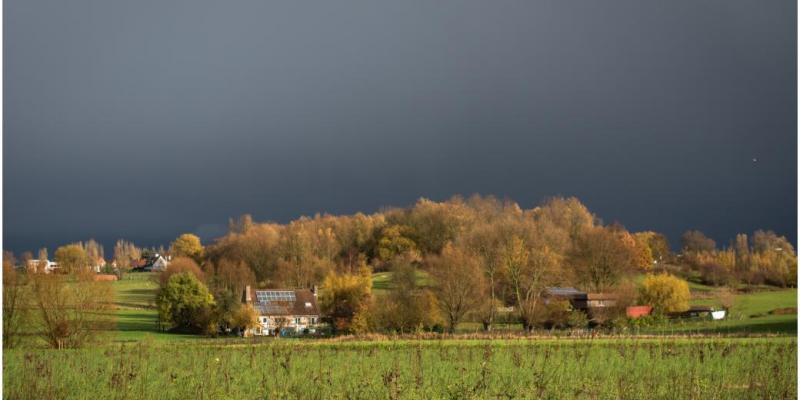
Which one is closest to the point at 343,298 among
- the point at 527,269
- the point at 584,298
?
the point at 527,269

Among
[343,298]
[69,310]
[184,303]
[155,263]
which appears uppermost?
[69,310]

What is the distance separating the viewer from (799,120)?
1030 centimetres

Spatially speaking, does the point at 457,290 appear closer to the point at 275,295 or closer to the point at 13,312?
the point at 275,295

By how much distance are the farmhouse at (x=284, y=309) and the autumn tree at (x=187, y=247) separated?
129 ft

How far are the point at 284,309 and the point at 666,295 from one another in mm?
28056

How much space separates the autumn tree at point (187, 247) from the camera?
98.1 m

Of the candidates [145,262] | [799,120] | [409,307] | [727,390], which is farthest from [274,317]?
[145,262]

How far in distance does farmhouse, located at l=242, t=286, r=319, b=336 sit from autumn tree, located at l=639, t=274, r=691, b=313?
80.1 feet

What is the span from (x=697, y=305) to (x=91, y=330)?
46.5 meters

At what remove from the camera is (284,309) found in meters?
57.5

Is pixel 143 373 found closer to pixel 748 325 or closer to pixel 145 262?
pixel 748 325

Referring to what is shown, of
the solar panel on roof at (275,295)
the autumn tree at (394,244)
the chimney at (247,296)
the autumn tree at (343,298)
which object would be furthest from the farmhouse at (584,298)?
the autumn tree at (394,244)

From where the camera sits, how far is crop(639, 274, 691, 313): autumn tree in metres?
55.0

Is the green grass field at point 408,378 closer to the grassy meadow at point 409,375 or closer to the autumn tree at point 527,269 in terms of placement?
the grassy meadow at point 409,375
